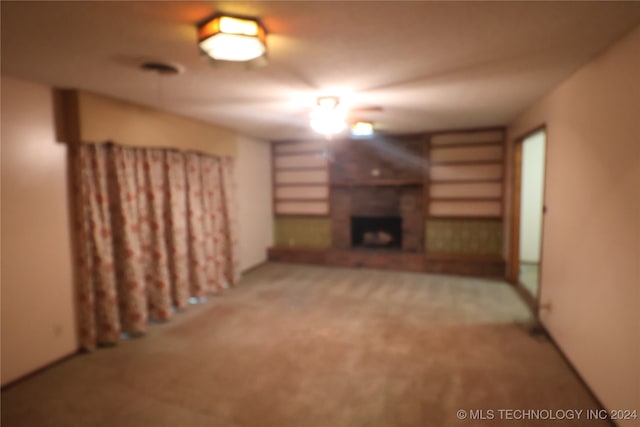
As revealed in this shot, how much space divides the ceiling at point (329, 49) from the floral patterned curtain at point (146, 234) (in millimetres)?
706

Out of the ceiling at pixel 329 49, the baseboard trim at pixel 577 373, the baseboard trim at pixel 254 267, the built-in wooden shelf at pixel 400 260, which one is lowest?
the baseboard trim at pixel 577 373

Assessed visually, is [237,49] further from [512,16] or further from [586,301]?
[586,301]

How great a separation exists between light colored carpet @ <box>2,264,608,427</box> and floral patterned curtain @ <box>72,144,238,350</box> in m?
0.32

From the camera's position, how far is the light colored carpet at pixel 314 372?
7.00ft

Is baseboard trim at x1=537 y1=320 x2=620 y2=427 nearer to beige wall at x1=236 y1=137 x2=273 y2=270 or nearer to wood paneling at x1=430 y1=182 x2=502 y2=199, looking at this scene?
wood paneling at x1=430 y1=182 x2=502 y2=199

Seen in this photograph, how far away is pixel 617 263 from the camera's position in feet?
6.46

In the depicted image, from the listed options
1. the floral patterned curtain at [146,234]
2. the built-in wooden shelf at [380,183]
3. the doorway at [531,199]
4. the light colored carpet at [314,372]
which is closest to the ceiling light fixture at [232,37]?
the floral patterned curtain at [146,234]

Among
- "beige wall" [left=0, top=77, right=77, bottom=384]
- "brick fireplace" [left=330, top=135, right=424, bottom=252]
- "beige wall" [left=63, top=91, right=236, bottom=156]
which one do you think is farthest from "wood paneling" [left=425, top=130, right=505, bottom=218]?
"beige wall" [left=0, top=77, right=77, bottom=384]

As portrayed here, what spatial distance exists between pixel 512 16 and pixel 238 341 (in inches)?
122

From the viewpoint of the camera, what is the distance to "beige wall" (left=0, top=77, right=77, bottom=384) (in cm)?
247

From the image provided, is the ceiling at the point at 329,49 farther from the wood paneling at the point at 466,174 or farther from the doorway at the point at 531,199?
the doorway at the point at 531,199

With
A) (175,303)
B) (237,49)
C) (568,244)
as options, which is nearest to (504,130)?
(568,244)

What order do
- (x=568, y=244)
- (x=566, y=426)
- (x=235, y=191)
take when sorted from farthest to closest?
(x=235, y=191) < (x=568, y=244) < (x=566, y=426)

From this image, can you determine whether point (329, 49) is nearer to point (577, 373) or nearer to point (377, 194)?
point (577, 373)
